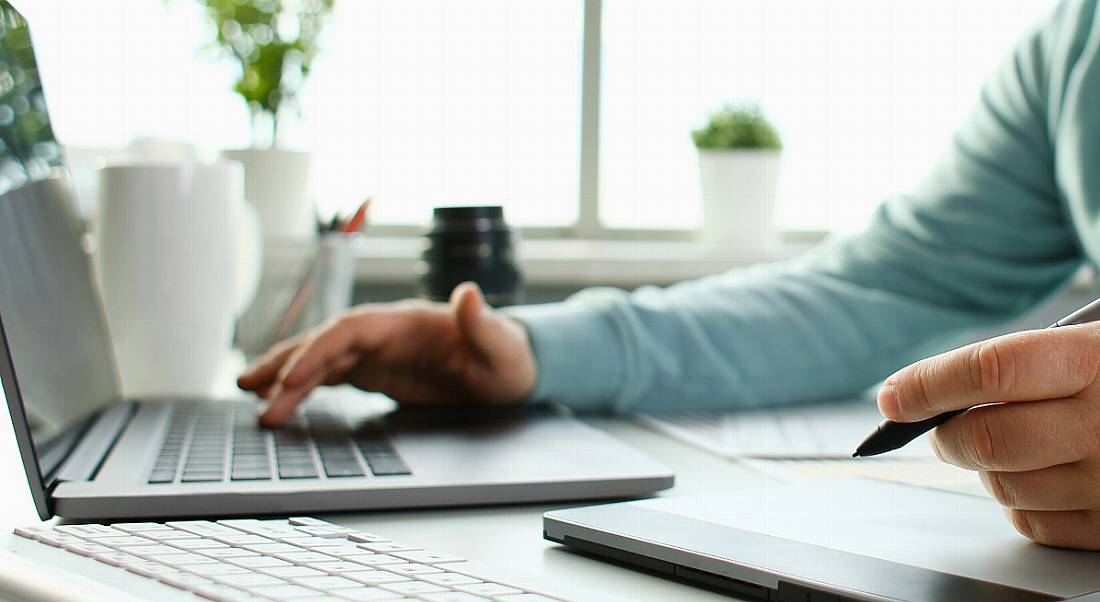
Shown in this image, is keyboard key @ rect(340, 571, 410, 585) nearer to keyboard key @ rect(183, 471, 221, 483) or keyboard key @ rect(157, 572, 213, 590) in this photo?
keyboard key @ rect(157, 572, 213, 590)

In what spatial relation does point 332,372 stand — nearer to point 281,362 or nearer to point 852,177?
point 281,362

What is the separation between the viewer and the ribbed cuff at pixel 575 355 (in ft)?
2.43

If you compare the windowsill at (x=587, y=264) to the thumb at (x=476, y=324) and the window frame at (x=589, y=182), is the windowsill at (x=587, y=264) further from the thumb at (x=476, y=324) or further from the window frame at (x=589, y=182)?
the thumb at (x=476, y=324)

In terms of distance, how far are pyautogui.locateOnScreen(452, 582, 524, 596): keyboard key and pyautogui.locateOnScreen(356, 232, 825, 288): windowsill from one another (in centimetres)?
111

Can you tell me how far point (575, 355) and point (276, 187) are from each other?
0.54 metres

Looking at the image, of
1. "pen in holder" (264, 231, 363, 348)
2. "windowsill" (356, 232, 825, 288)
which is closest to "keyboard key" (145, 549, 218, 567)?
"pen in holder" (264, 231, 363, 348)

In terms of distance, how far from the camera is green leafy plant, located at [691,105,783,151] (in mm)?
1555

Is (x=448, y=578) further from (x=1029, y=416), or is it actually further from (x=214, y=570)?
(x=1029, y=416)

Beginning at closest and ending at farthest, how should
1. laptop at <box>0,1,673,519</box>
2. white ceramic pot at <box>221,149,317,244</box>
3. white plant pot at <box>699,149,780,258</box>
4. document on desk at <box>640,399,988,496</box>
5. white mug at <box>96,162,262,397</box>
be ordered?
laptop at <box>0,1,673,519</box>
document on desk at <box>640,399,988,496</box>
white mug at <box>96,162,262,397</box>
white ceramic pot at <box>221,149,317,244</box>
white plant pot at <box>699,149,780,258</box>

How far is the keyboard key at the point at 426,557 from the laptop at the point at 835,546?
0.07 m

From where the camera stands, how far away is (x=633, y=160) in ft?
5.65

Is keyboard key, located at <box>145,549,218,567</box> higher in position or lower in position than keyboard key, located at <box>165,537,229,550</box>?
higher

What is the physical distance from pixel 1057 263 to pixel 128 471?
0.76 meters

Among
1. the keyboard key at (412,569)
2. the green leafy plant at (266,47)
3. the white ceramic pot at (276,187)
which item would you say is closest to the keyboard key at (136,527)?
the keyboard key at (412,569)
